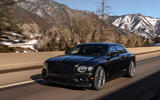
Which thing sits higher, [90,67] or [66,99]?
[90,67]

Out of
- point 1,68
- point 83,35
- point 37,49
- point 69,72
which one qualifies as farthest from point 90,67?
point 83,35

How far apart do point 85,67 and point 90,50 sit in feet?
4.77

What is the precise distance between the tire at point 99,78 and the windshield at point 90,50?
0.78 m

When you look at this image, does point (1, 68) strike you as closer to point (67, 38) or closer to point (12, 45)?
point (12, 45)

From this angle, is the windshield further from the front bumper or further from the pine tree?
the pine tree

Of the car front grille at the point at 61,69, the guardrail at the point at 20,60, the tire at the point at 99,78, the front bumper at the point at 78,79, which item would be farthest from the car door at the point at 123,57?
the guardrail at the point at 20,60

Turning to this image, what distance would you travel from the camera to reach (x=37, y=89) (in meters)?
7.27

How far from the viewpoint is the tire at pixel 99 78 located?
6.92 m

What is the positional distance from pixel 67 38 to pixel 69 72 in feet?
108

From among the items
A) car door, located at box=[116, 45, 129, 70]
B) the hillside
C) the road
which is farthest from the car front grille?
the hillside

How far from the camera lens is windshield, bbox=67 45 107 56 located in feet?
25.8

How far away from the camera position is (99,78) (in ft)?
23.4

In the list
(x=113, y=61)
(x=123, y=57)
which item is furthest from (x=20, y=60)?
(x=113, y=61)

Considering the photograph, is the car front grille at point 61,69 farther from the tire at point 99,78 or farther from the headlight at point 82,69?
the tire at point 99,78
